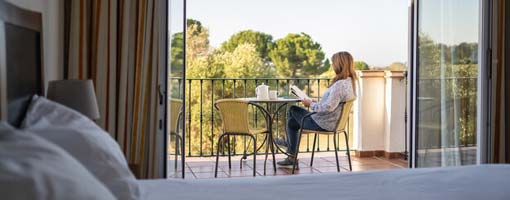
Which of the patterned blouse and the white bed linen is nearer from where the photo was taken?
the white bed linen

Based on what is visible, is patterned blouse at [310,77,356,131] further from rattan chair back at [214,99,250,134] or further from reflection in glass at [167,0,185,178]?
reflection in glass at [167,0,185,178]

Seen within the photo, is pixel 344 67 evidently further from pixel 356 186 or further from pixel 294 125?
pixel 356 186

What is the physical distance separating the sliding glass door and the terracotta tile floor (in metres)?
1.05

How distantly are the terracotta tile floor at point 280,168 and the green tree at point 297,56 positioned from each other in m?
3.50

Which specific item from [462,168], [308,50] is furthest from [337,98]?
[308,50]

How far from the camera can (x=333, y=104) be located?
451 cm

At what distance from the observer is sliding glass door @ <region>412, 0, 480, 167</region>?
12.4ft

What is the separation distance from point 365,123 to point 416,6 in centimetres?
203

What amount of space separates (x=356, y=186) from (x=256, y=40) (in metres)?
7.13

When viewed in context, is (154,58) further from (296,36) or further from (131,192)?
(296,36)

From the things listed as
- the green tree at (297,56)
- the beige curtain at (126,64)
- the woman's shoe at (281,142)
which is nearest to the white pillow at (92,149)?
the beige curtain at (126,64)

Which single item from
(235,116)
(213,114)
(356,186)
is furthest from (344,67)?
(356,186)

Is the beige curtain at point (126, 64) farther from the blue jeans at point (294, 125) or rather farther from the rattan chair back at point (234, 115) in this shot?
the blue jeans at point (294, 125)

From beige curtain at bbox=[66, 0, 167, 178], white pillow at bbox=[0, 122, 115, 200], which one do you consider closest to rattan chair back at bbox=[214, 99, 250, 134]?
beige curtain at bbox=[66, 0, 167, 178]
